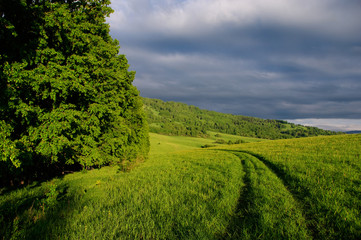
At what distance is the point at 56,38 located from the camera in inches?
396

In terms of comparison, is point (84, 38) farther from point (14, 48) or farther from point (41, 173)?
point (41, 173)

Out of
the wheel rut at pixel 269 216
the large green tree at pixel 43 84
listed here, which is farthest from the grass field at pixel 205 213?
the large green tree at pixel 43 84

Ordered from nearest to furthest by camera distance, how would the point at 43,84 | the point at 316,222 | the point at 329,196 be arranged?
the point at 316,222 → the point at 329,196 → the point at 43,84

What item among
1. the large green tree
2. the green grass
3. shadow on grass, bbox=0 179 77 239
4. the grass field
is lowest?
shadow on grass, bbox=0 179 77 239

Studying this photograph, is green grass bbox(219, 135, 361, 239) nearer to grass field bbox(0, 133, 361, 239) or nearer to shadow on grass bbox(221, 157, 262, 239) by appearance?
grass field bbox(0, 133, 361, 239)

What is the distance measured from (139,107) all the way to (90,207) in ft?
64.4

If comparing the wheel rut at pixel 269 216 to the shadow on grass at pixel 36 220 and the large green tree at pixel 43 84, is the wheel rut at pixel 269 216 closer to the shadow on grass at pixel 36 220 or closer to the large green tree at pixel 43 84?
the shadow on grass at pixel 36 220

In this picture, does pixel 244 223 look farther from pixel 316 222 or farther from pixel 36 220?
pixel 36 220

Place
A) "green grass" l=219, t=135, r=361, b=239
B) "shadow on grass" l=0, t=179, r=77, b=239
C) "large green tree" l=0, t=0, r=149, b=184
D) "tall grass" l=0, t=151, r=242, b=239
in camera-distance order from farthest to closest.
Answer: "large green tree" l=0, t=0, r=149, b=184
"green grass" l=219, t=135, r=361, b=239
"tall grass" l=0, t=151, r=242, b=239
"shadow on grass" l=0, t=179, r=77, b=239

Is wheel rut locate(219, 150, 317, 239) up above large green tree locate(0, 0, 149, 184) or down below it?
below

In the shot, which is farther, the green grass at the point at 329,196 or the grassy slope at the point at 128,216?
the green grass at the point at 329,196

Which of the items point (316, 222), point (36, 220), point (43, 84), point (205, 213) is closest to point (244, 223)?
point (205, 213)

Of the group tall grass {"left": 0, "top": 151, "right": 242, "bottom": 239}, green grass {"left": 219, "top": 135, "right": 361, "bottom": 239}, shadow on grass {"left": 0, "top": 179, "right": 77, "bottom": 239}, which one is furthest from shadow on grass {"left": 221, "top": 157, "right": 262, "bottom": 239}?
shadow on grass {"left": 0, "top": 179, "right": 77, "bottom": 239}

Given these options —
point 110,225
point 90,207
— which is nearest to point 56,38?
point 90,207
